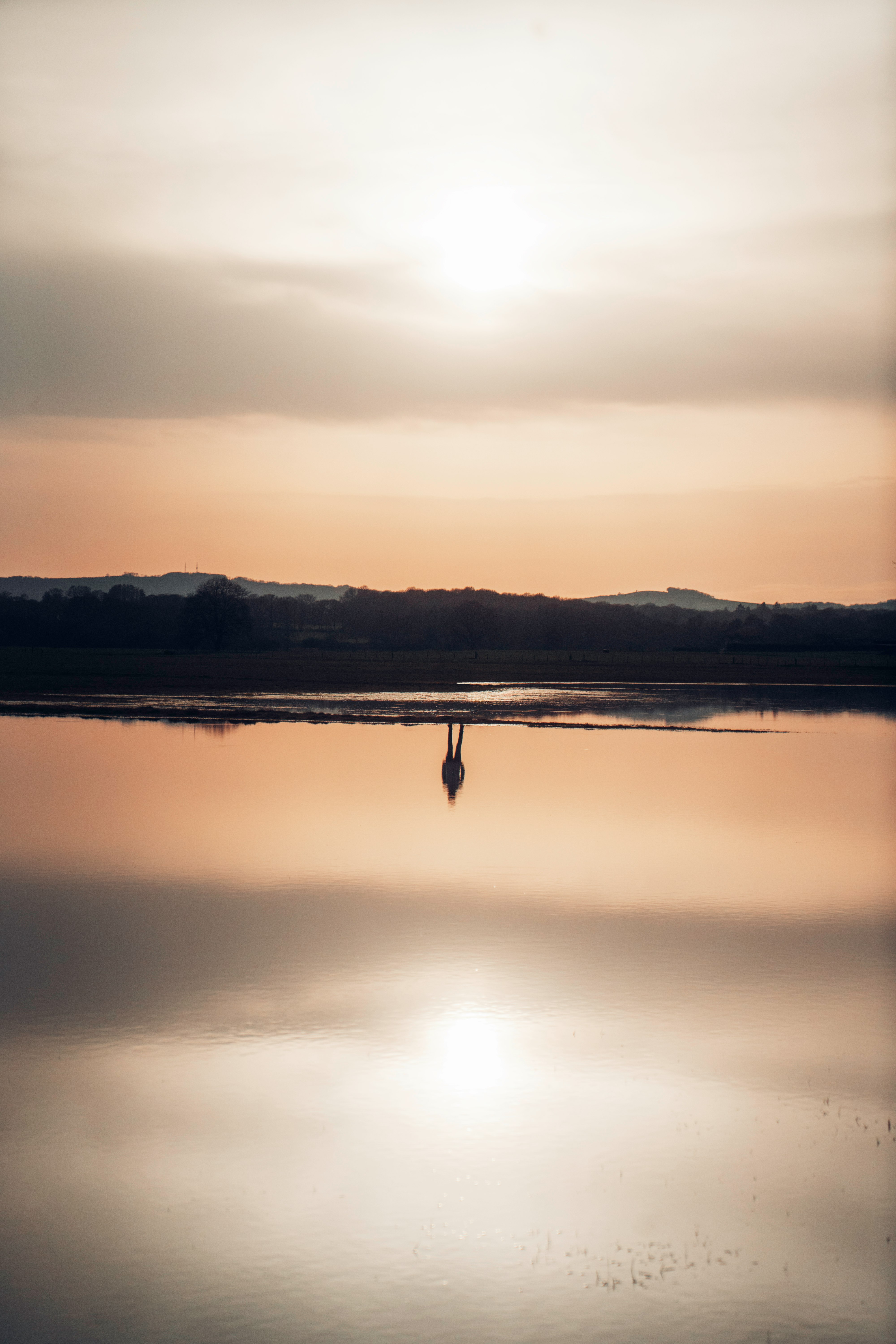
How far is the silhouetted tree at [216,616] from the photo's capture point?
13462 cm

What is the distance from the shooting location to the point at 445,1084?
29.6 feet

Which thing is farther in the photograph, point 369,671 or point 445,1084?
point 369,671

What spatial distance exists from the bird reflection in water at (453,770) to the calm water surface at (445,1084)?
448 centimetres

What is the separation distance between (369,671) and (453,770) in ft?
192

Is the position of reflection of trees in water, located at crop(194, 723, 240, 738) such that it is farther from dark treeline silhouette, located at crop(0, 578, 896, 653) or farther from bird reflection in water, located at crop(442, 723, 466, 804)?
dark treeline silhouette, located at crop(0, 578, 896, 653)

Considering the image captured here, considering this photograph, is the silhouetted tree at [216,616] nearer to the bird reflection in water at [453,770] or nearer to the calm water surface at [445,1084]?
the bird reflection in water at [453,770]

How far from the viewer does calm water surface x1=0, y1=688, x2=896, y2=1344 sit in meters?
6.60

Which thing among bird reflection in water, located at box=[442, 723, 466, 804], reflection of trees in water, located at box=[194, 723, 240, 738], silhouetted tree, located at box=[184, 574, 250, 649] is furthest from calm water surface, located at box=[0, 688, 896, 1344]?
silhouetted tree, located at box=[184, 574, 250, 649]

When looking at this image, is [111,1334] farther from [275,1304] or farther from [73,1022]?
[73,1022]

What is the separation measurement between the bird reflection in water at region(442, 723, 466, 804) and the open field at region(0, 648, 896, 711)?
22.3m

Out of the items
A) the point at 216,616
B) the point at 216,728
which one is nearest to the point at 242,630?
the point at 216,616

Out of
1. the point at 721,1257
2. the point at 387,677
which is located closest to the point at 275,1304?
the point at 721,1257

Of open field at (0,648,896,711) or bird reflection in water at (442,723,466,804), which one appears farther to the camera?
open field at (0,648,896,711)

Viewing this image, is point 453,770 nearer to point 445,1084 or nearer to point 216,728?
point 216,728
